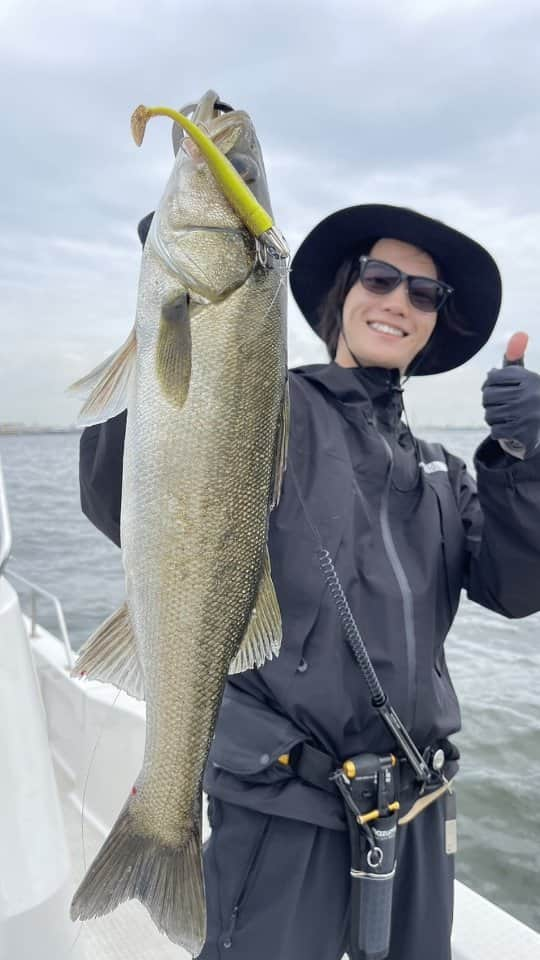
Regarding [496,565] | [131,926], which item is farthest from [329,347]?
[131,926]

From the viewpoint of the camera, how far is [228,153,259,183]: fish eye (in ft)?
5.49

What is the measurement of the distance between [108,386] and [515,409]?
116 centimetres

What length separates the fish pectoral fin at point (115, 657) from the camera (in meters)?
1.67

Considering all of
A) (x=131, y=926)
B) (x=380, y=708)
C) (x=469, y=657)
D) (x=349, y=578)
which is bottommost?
(x=469, y=657)

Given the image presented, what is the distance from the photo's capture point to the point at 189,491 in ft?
5.16

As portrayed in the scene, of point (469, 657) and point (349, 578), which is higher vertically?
point (349, 578)

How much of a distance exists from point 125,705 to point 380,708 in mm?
2426

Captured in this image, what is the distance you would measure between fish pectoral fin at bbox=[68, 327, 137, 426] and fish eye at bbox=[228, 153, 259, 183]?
0.43m

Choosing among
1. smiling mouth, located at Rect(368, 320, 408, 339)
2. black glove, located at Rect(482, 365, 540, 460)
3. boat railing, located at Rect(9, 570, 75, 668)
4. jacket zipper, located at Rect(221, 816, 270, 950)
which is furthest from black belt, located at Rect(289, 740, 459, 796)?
boat railing, located at Rect(9, 570, 75, 668)

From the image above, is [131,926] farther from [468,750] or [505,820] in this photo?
[468,750]

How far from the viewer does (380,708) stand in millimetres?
2084

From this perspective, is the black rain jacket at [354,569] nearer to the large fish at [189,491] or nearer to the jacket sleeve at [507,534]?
the jacket sleeve at [507,534]

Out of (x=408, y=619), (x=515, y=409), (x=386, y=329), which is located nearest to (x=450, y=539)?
(x=408, y=619)

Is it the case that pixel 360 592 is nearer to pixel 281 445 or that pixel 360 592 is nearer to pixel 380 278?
pixel 281 445
